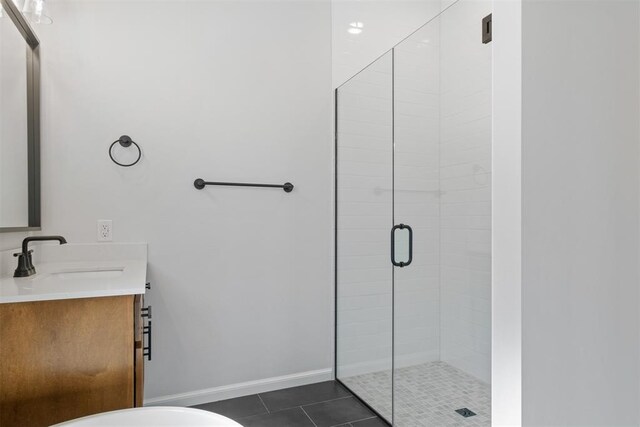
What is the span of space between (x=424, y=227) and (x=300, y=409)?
3.90 ft

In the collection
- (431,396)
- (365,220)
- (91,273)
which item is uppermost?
(365,220)

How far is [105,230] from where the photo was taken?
6.78 feet

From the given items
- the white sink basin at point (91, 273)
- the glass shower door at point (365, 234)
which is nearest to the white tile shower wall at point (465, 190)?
the glass shower door at point (365, 234)

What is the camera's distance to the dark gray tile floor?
204cm

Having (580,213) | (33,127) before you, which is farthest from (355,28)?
(580,213)

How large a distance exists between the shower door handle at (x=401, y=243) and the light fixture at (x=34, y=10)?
1885 millimetres

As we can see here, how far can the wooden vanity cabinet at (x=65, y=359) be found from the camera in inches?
46.4

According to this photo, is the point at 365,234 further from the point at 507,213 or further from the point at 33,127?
the point at 33,127

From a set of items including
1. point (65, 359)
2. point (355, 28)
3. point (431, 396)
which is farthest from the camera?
point (355, 28)

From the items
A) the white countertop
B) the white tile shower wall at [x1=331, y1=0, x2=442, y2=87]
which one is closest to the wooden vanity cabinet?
the white countertop

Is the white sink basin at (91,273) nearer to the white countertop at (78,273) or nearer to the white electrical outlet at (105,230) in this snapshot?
the white countertop at (78,273)

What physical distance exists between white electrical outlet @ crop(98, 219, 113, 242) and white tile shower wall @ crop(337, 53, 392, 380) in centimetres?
131

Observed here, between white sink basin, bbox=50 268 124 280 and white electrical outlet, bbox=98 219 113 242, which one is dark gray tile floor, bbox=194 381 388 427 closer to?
white sink basin, bbox=50 268 124 280

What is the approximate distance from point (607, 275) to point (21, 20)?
2.36 m
